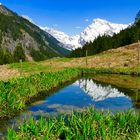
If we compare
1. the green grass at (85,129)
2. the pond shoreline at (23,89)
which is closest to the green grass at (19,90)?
the pond shoreline at (23,89)

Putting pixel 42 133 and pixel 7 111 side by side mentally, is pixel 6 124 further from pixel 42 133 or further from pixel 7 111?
pixel 42 133

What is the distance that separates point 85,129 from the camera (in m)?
14.9

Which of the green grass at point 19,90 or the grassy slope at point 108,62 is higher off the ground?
the grassy slope at point 108,62

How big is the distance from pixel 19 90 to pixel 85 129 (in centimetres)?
1677

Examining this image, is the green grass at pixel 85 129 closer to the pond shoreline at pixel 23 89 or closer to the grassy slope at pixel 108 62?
the pond shoreline at pixel 23 89

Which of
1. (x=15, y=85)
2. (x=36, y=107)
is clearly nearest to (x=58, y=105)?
(x=36, y=107)

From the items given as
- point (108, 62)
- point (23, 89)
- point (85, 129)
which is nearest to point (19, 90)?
point (23, 89)

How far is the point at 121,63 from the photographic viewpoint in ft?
302

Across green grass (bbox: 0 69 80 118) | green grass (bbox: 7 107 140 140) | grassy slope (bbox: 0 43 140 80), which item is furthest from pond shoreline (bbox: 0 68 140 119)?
grassy slope (bbox: 0 43 140 80)

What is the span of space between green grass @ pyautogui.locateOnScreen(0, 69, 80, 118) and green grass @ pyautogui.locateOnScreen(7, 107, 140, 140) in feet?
32.8

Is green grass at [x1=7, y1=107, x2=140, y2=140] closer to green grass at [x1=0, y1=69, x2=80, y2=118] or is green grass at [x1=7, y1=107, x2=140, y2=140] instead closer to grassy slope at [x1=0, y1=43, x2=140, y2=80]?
green grass at [x1=0, y1=69, x2=80, y2=118]

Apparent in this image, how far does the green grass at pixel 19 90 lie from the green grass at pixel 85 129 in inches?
394

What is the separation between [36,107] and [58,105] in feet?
9.40

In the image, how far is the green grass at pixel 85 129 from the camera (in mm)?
14820
